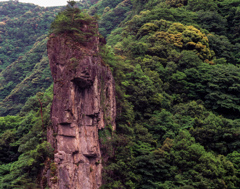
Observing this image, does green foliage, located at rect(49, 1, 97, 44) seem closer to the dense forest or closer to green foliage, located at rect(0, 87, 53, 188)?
the dense forest

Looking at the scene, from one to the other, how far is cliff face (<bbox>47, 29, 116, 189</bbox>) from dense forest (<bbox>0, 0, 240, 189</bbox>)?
3.36 feet

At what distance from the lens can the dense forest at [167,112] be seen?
21.1 meters

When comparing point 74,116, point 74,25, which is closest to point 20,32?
point 74,25

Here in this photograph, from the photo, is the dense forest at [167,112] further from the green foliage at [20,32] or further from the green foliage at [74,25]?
the green foliage at [20,32]

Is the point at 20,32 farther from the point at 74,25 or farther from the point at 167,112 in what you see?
the point at 167,112

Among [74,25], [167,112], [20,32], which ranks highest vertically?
[20,32]

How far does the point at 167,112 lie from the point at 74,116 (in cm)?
1103

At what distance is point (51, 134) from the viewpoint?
20328 millimetres

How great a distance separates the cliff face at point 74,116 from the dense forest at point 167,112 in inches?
40.4

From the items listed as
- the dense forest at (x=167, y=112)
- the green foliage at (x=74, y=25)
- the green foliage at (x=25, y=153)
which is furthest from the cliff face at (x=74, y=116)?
the green foliage at (x=25, y=153)

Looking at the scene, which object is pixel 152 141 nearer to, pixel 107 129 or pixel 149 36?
pixel 107 129

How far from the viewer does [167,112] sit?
88.6 ft

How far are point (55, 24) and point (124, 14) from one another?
50.6 meters

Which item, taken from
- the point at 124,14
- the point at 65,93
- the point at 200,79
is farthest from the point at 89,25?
the point at 124,14
